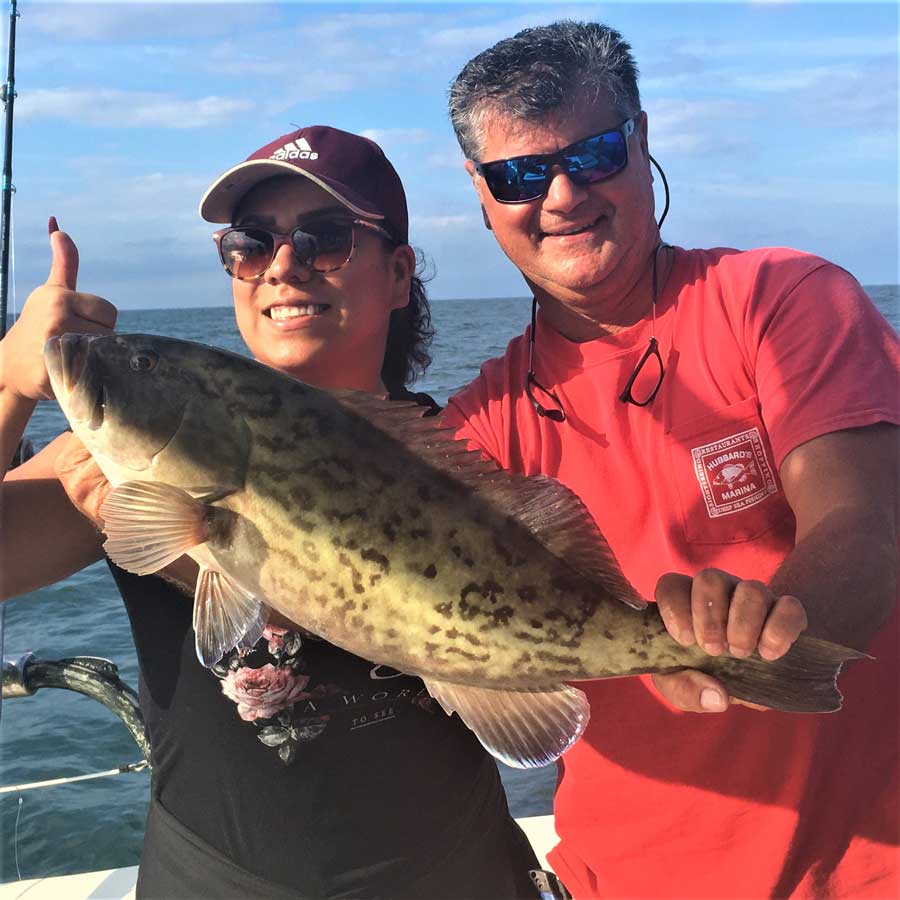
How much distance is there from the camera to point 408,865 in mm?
2895

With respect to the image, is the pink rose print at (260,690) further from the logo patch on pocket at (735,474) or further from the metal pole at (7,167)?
the metal pole at (7,167)

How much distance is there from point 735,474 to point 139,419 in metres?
1.99

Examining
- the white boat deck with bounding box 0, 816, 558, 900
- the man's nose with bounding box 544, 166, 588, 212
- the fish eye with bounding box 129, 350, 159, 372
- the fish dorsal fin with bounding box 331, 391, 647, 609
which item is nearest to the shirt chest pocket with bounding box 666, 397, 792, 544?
the fish dorsal fin with bounding box 331, 391, 647, 609

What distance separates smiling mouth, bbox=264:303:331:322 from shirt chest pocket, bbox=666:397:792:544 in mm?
1418

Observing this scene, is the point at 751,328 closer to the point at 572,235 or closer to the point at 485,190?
the point at 572,235

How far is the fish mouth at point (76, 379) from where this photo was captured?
2.42 meters

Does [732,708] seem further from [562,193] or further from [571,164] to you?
[571,164]

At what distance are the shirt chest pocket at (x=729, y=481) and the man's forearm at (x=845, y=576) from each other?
506 millimetres

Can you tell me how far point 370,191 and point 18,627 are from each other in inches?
396

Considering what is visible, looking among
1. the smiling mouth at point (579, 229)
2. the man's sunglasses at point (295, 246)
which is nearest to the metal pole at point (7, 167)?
the man's sunglasses at point (295, 246)

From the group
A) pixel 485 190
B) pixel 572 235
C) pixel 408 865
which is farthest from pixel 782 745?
pixel 485 190

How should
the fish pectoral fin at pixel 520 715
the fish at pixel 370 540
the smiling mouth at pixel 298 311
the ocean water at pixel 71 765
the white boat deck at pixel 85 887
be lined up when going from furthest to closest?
the ocean water at pixel 71 765
the white boat deck at pixel 85 887
the smiling mouth at pixel 298 311
the fish pectoral fin at pixel 520 715
the fish at pixel 370 540

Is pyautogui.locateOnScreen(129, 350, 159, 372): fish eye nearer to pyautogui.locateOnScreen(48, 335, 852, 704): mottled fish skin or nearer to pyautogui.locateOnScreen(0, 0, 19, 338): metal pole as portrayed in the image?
pyautogui.locateOnScreen(48, 335, 852, 704): mottled fish skin

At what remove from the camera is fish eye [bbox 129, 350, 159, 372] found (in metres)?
2.51
